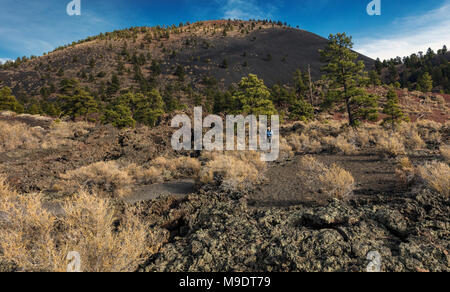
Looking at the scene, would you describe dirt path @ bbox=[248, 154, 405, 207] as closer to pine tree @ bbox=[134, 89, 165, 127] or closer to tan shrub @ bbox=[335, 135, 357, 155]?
tan shrub @ bbox=[335, 135, 357, 155]

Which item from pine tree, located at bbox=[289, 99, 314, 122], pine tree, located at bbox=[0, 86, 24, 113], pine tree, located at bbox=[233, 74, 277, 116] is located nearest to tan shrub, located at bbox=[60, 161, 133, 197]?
pine tree, located at bbox=[233, 74, 277, 116]

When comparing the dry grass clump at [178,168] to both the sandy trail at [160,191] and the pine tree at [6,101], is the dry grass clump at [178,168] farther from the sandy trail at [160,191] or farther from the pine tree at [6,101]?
the pine tree at [6,101]

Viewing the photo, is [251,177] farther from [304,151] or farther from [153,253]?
[304,151]

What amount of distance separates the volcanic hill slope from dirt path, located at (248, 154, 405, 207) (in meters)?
53.0

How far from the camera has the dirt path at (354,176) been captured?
222 inches

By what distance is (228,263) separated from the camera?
3.15 meters

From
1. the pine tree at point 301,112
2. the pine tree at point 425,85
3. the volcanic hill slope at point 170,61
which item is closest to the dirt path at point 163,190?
the pine tree at point 301,112

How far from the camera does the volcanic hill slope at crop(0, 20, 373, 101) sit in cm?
6306

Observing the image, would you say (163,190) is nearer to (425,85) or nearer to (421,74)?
(425,85)

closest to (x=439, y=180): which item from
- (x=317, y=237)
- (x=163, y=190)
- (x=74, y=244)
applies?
(x=317, y=237)

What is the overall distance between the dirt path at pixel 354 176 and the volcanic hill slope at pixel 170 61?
53.0 meters

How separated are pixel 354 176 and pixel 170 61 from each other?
85.0 meters

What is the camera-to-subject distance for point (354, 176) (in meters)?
6.96
